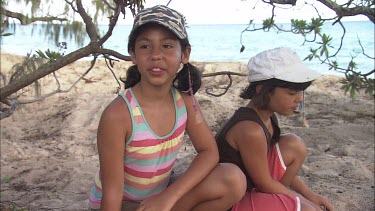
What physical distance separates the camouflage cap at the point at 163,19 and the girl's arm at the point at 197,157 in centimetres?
31

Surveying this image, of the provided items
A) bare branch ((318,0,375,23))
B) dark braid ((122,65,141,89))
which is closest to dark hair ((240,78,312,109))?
dark braid ((122,65,141,89))

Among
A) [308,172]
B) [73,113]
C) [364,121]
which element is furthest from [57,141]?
[364,121]

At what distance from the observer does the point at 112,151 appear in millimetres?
1673

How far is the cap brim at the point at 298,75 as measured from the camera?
1932mm

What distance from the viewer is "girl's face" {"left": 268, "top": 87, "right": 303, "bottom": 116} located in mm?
1968

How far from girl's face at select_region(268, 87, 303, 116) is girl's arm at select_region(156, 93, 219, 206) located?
1.07 ft

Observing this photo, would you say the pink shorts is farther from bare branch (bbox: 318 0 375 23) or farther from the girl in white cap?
bare branch (bbox: 318 0 375 23)

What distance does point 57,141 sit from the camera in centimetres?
416

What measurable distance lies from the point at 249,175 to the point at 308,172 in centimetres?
121

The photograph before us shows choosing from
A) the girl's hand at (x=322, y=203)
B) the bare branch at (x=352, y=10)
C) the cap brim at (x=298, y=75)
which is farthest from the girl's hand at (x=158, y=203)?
the bare branch at (x=352, y=10)

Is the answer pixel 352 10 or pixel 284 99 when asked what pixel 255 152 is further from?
pixel 352 10

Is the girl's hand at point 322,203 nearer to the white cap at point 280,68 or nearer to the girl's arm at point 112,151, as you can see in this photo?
the white cap at point 280,68

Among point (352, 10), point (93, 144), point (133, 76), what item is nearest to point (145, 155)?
point (133, 76)

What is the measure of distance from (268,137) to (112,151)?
713mm
